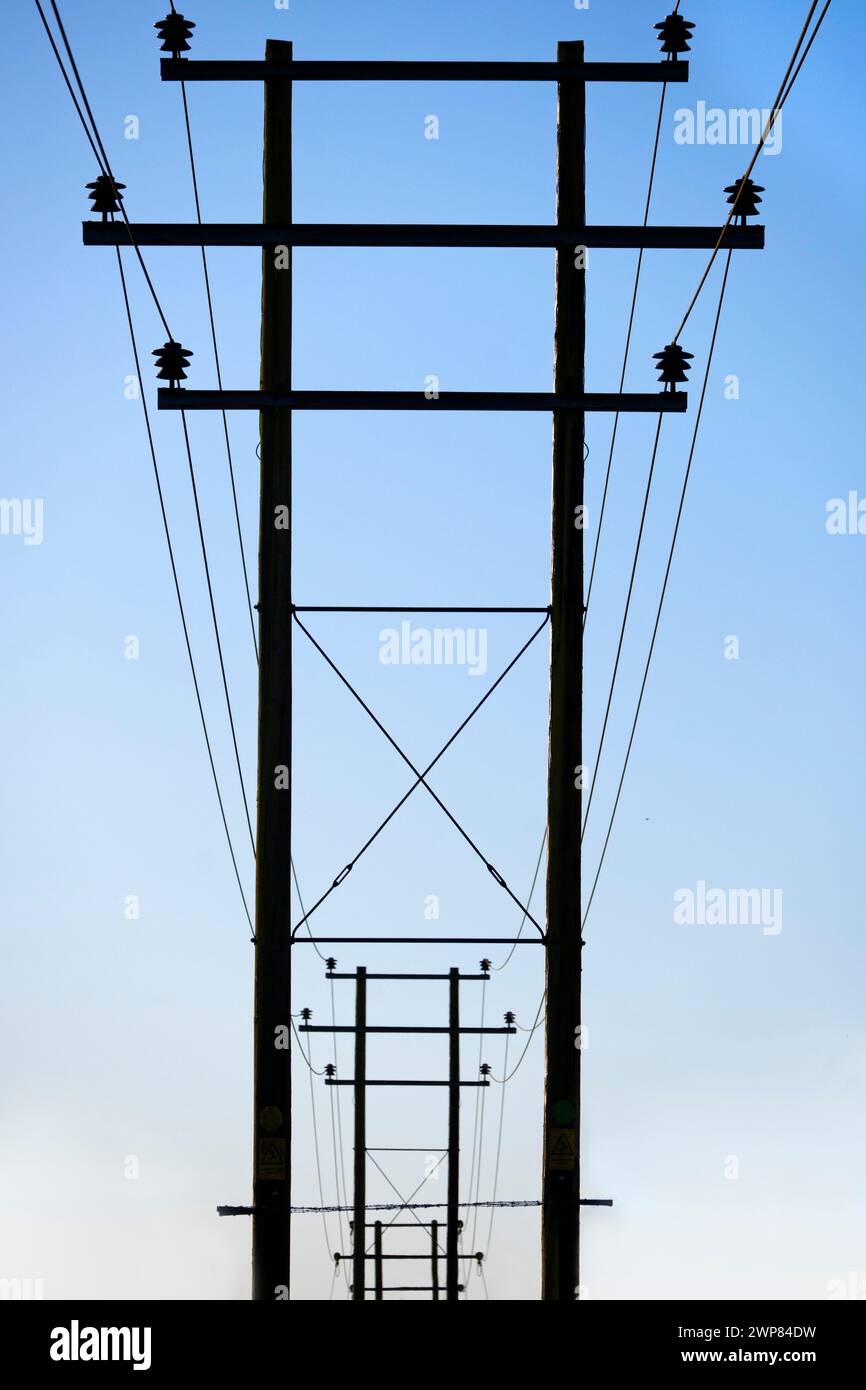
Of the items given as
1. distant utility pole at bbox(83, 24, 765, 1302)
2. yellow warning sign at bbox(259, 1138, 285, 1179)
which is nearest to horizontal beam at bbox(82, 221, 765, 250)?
distant utility pole at bbox(83, 24, 765, 1302)

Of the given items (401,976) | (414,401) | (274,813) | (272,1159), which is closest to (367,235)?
(414,401)

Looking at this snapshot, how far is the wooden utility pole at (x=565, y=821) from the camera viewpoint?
15.7 metres

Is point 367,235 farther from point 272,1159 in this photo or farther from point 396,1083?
point 396,1083

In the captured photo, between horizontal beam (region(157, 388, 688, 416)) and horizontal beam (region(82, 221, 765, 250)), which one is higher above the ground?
horizontal beam (region(82, 221, 765, 250))

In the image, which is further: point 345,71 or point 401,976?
point 401,976

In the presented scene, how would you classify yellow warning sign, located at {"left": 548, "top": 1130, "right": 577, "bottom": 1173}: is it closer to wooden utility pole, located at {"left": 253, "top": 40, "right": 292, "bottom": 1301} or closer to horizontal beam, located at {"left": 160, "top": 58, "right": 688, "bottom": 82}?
wooden utility pole, located at {"left": 253, "top": 40, "right": 292, "bottom": 1301}

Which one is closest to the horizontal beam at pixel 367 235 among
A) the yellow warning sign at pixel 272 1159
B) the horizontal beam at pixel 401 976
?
the yellow warning sign at pixel 272 1159

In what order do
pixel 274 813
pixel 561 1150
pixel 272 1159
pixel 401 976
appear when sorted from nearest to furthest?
pixel 272 1159 < pixel 274 813 < pixel 561 1150 < pixel 401 976

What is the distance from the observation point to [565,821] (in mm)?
15750

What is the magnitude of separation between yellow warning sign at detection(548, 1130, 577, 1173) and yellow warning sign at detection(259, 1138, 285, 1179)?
1.87 meters

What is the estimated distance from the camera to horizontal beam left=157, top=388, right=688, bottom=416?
15703mm

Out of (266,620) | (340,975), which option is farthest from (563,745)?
(340,975)

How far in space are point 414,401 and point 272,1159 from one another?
4.97 meters
